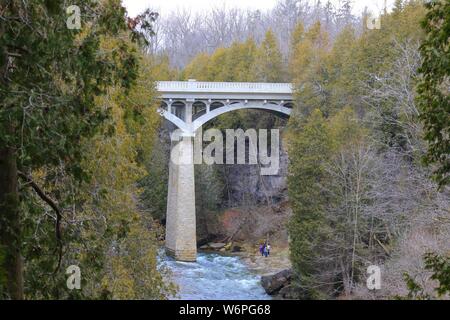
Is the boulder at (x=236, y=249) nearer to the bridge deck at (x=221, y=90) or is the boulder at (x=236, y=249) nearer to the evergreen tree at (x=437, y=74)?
the bridge deck at (x=221, y=90)

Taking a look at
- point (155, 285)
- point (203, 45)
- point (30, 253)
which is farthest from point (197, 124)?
point (203, 45)

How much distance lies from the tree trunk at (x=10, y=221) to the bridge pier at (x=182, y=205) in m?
26.2

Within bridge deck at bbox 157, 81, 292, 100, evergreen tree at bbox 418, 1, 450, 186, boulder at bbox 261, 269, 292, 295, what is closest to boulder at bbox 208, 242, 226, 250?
bridge deck at bbox 157, 81, 292, 100

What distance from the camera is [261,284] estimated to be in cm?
2539

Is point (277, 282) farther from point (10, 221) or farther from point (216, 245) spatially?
point (10, 221)

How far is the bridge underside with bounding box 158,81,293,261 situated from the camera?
105 ft

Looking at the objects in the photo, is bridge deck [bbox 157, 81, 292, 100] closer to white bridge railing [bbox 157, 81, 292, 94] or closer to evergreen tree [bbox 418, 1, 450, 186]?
white bridge railing [bbox 157, 81, 292, 94]

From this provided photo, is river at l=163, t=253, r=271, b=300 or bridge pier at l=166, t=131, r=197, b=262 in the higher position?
bridge pier at l=166, t=131, r=197, b=262

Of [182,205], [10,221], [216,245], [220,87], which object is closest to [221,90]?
[220,87]

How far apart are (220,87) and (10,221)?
2705 centimetres

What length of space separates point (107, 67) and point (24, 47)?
2.16ft

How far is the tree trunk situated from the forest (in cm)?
1

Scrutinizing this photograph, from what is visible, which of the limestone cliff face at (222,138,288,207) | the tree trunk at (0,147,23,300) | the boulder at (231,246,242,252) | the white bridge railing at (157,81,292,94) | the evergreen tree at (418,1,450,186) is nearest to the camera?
the tree trunk at (0,147,23,300)
